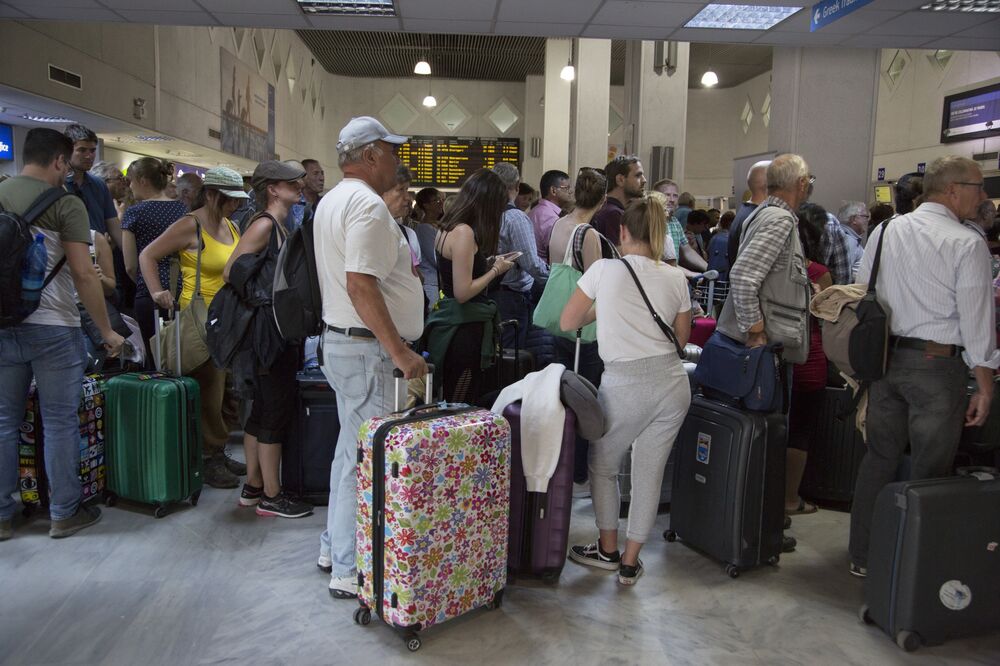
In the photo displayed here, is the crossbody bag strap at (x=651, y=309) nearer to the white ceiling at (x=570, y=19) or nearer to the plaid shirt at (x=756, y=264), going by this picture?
the plaid shirt at (x=756, y=264)

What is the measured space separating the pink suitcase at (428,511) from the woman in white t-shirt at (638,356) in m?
0.53

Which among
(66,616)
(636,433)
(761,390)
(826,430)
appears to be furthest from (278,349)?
(826,430)

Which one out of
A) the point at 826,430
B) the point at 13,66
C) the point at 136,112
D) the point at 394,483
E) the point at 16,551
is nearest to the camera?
the point at 394,483

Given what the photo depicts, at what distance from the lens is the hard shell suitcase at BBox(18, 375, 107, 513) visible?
131 inches

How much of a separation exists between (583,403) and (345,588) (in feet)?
3.50

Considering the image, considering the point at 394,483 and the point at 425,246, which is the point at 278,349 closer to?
the point at 394,483

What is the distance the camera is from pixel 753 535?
2961 mm

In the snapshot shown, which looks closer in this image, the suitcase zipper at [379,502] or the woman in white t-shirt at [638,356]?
the suitcase zipper at [379,502]

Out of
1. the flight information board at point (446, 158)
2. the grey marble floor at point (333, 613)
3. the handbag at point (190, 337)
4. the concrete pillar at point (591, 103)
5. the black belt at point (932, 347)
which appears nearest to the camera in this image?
the grey marble floor at point (333, 613)

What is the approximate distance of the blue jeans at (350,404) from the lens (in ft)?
8.40

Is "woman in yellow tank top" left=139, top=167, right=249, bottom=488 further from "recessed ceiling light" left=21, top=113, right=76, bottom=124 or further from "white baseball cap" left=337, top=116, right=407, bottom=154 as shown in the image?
"recessed ceiling light" left=21, top=113, right=76, bottom=124

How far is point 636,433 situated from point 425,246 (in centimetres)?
228

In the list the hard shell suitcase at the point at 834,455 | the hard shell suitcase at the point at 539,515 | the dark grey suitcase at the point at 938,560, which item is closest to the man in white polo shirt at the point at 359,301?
the hard shell suitcase at the point at 539,515

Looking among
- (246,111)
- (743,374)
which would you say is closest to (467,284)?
(743,374)
